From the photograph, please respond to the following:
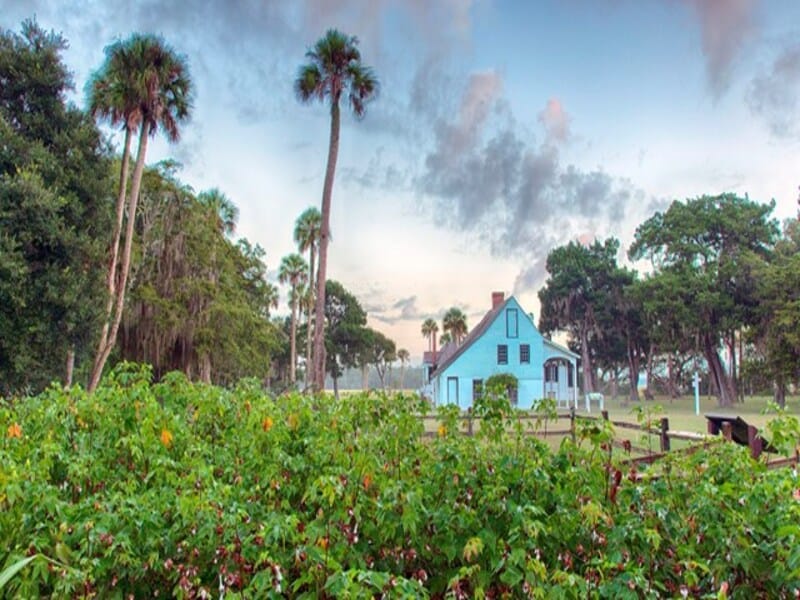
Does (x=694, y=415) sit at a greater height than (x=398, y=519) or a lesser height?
lesser

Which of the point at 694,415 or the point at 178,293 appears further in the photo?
the point at 694,415

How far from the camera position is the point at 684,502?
93.8 inches

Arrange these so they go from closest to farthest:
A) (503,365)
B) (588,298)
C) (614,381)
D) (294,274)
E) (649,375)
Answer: (503,365) < (294,274) < (588,298) < (649,375) < (614,381)

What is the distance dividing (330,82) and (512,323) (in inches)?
756

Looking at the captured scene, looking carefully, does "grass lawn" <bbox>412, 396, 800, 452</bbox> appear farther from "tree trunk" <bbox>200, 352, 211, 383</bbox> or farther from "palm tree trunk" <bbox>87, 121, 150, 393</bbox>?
"tree trunk" <bbox>200, 352, 211, 383</bbox>

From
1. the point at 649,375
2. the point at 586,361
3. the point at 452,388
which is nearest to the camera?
the point at 452,388

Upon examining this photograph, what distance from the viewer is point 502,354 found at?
3234 cm

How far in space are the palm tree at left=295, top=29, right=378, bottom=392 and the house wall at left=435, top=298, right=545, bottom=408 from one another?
16171 millimetres

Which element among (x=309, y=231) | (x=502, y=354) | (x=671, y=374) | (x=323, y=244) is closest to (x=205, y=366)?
(x=323, y=244)

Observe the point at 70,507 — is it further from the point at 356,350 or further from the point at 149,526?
the point at 356,350

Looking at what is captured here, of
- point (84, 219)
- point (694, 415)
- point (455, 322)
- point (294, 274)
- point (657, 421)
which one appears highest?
point (294, 274)

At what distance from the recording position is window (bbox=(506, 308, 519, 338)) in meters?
32.4

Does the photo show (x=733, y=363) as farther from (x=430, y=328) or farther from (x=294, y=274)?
(x=430, y=328)

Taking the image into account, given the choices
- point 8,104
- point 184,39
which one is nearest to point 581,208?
point 184,39
